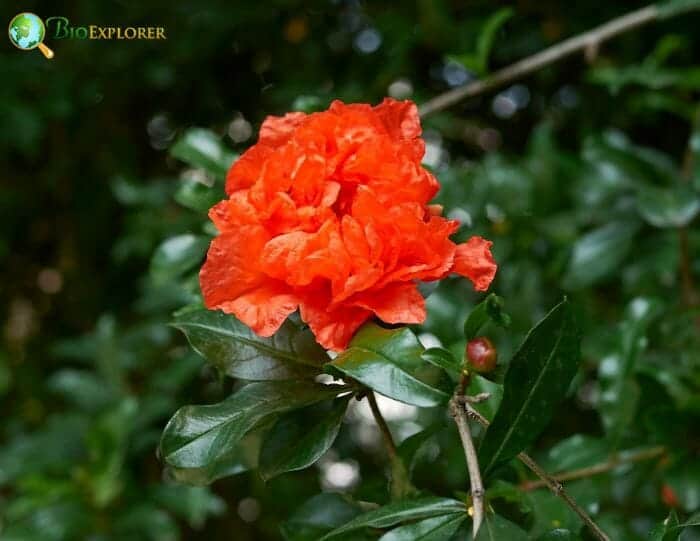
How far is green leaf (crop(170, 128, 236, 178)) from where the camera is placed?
3.05ft

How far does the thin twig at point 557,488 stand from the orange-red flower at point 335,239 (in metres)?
0.07

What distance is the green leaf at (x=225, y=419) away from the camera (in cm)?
57

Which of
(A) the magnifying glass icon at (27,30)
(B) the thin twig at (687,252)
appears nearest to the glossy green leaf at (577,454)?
(B) the thin twig at (687,252)

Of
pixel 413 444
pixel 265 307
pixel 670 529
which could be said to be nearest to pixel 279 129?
pixel 265 307

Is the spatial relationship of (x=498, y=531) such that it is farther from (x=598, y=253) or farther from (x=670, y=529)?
(x=598, y=253)

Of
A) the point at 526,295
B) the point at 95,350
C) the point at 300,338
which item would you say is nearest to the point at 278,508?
the point at 95,350

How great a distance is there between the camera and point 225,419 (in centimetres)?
58

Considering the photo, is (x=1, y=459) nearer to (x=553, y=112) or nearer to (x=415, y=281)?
(x=415, y=281)

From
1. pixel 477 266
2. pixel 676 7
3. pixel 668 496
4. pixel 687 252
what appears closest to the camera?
pixel 477 266

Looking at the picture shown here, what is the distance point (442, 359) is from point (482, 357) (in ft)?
0.10

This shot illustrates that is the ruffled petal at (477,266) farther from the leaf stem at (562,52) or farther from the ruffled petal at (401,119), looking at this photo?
the leaf stem at (562,52)

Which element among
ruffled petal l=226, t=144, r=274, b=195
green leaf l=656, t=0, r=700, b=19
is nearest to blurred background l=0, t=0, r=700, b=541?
green leaf l=656, t=0, r=700, b=19

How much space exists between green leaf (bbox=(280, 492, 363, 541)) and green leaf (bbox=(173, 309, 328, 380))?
0.42 ft

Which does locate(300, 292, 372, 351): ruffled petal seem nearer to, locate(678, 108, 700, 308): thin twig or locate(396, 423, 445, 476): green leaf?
locate(396, 423, 445, 476): green leaf
